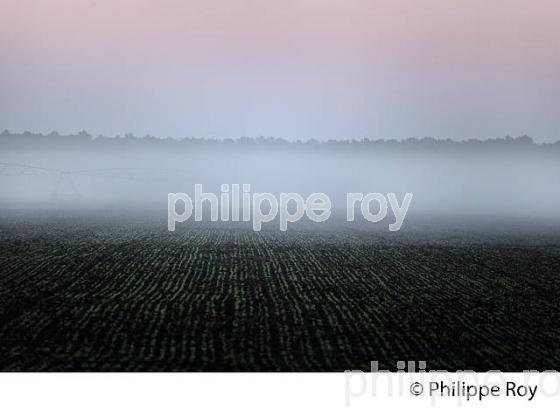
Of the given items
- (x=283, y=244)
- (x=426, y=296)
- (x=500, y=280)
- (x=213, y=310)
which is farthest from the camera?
(x=283, y=244)

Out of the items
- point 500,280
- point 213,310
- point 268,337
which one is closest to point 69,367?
point 268,337

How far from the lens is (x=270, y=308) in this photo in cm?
1936

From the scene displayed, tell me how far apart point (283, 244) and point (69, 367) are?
27831 mm

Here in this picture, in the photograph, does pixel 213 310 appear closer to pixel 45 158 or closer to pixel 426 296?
pixel 426 296

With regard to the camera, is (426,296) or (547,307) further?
(426,296)

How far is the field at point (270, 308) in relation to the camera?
1421 centimetres

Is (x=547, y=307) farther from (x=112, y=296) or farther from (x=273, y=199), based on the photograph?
(x=273, y=199)

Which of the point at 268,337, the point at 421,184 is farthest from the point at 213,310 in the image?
the point at 421,184

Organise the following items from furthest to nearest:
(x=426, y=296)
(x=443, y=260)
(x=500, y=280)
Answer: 1. (x=443, y=260)
2. (x=500, y=280)
3. (x=426, y=296)

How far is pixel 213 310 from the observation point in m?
18.9

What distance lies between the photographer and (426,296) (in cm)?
2247

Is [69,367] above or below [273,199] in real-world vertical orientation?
above

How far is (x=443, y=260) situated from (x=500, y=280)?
6.72 metres

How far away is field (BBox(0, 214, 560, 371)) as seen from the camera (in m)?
14.2
